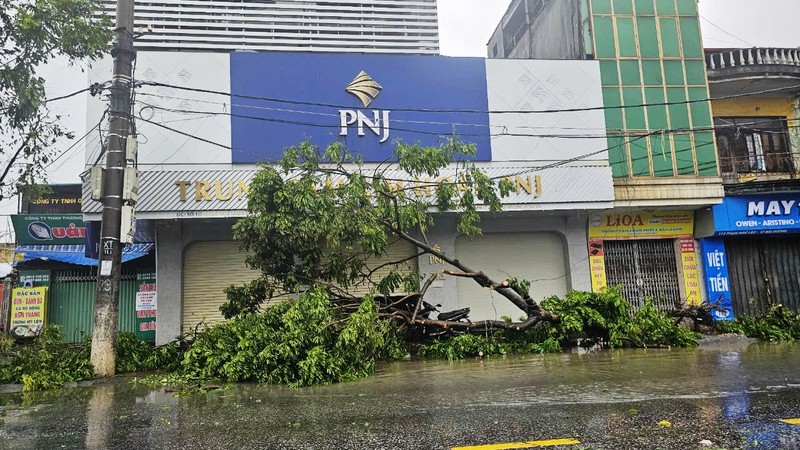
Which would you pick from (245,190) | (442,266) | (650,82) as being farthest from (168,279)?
(650,82)

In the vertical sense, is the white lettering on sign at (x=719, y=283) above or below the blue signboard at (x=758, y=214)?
below

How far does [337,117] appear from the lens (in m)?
12.7

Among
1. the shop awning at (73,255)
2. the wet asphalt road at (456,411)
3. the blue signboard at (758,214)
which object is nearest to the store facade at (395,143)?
the shop awning at (73,255)

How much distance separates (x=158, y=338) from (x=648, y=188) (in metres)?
12.2

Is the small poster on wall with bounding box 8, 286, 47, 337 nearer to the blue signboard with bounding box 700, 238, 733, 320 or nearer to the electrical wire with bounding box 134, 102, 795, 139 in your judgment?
the electrical wire with bounding box 134, 102, 795, 139

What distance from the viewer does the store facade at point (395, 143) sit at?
39.4 ft

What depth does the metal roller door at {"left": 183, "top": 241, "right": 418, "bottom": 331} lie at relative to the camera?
41.7 feet

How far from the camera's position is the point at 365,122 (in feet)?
41.8

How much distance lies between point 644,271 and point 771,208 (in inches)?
136

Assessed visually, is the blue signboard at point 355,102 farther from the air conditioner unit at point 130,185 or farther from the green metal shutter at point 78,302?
the green metal shutter at point 78,302

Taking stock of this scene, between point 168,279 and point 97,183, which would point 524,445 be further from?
point 168,279

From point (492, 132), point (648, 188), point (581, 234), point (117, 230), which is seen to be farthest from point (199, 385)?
point (648, 188)

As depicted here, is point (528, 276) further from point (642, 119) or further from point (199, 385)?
point (199, 385)

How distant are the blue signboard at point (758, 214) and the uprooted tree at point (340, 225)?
6.35 meters
